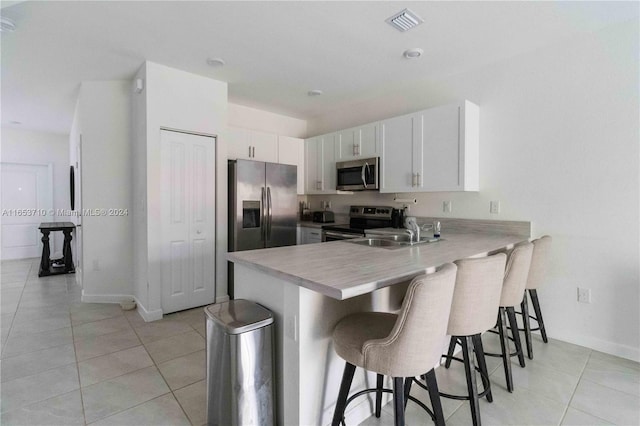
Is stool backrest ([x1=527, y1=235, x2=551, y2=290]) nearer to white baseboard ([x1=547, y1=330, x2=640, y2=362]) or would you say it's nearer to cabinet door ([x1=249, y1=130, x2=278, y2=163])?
white baseboard ([x1=547, y1=330, x2=640, y2=362])

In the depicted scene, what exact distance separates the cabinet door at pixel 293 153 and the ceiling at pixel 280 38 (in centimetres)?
97

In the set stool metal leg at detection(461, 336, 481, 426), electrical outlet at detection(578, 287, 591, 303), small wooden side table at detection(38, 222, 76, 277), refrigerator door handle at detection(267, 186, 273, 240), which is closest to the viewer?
stool metal leg at detection(461, 336, 481, 426)

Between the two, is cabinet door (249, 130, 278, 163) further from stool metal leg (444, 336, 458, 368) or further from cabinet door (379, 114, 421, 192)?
stool metal leg (444, 336, 458, 368)

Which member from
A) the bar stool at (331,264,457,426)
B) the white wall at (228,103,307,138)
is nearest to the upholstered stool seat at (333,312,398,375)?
the bar stool at (331,264,457,426)

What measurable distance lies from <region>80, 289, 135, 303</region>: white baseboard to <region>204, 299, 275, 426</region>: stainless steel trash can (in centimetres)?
282

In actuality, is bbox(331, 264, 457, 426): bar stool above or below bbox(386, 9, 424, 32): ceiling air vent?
below

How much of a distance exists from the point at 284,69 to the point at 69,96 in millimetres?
3209

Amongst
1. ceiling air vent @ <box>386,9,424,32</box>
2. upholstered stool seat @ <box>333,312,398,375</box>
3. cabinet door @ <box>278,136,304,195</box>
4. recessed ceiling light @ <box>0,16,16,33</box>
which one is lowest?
upholstered stool seat @ <box>333,312,398,375</box>

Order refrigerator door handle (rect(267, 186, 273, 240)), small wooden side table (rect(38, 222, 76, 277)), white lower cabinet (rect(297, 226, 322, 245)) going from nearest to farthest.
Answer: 1. refrigerator door handle (rect(267, 186, 273, 240))
2. white lower cabinet (rect(297, 226, 322, 245))
3. small wooden side table (rect(38, 222, 76, 277))

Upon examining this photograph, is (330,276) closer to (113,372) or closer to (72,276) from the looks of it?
(113,372)

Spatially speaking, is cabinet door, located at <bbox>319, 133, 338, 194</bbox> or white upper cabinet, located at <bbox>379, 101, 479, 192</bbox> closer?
white upper cabinet, located at <bbox>379, 101, 479, 192</bbox>

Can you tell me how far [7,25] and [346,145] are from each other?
3.36 m

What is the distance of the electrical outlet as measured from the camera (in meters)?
2.62

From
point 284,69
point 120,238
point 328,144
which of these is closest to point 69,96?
point 120,238
